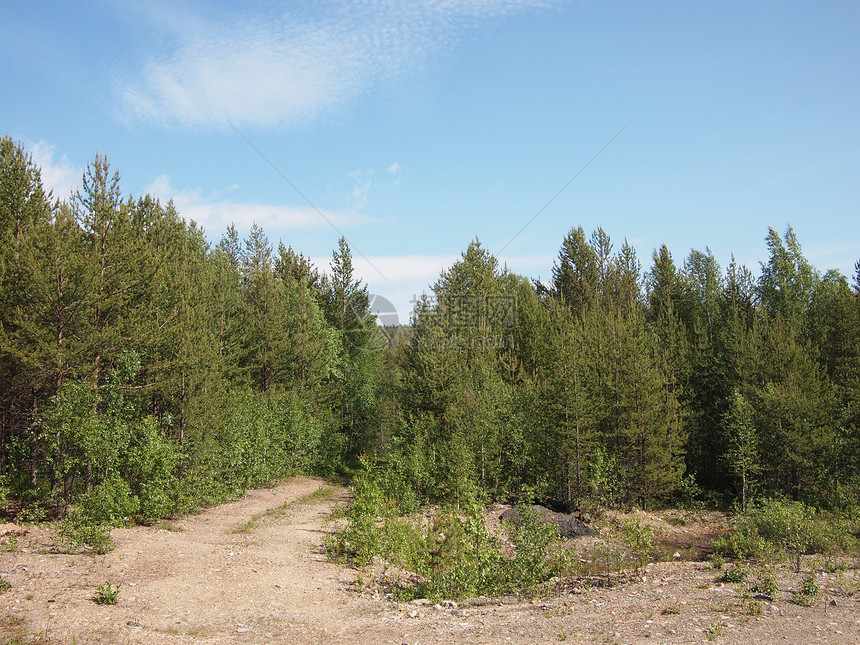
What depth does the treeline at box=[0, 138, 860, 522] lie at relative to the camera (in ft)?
49.1

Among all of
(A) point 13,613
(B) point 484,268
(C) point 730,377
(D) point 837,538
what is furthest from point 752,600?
(B) point 484,268

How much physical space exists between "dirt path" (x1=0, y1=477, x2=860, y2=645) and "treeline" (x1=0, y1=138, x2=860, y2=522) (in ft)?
9.80

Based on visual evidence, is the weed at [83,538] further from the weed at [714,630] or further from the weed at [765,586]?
the weed at [765,586]

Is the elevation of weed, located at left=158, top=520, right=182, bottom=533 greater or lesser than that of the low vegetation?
lesser

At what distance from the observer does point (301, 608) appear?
973 cm

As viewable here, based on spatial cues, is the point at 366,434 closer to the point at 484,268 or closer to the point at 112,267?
the point at 484,268

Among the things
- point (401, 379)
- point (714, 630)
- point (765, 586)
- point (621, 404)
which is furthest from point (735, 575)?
point (401, 379)

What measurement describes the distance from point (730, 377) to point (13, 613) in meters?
34.0

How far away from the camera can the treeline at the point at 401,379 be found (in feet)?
49.1

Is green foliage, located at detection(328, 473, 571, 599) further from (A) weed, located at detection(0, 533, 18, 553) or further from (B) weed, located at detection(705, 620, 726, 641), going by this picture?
Answer: (A) weed, located at detection(0, 533, 18, 553)

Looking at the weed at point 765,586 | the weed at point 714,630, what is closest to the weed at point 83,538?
the weed at point 714,630

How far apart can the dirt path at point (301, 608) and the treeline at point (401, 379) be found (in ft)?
9.80

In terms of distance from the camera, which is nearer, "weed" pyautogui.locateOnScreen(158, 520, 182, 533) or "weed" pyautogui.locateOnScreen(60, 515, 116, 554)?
"weed" pyautogui.locateOnScreen(60, 515, 116, 554)

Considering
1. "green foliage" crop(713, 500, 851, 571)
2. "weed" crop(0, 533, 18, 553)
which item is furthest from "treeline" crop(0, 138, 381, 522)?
"green foliage" crop(713, 500, 851, 571)
